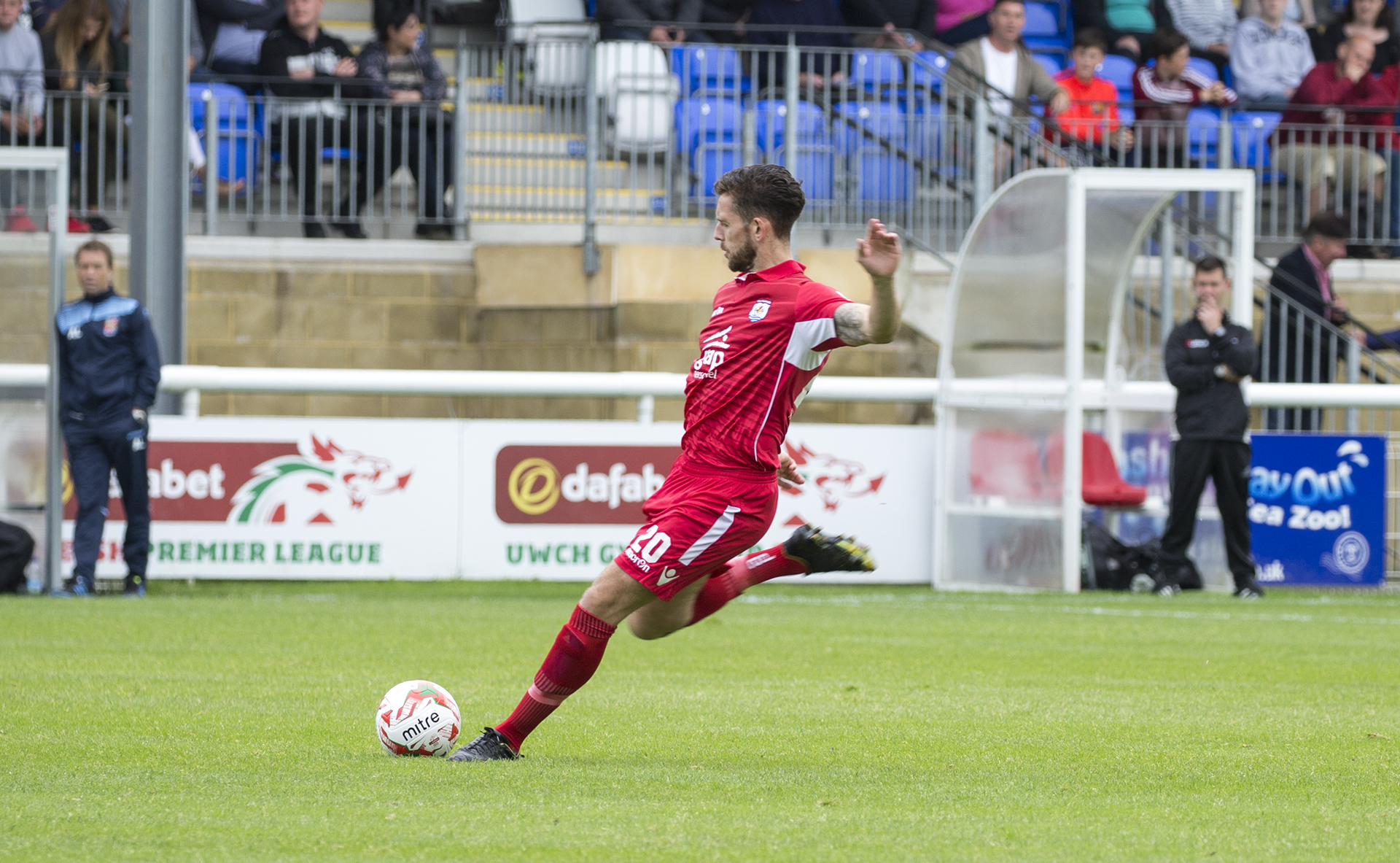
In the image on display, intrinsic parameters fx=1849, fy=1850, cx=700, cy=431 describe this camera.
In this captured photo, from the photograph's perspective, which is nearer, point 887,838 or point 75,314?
point 887,838

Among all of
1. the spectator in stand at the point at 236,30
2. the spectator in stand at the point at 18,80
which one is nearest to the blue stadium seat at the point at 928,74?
the spectator in stand at the point at 236,30

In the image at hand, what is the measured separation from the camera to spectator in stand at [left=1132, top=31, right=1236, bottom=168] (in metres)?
17.2

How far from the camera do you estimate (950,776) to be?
559 cm

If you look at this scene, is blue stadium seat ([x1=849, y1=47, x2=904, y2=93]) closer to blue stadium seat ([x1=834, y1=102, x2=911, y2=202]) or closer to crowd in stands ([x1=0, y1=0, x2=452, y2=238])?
blue stadium seat ([x1=834, y1=102, x2=911, y2=202])

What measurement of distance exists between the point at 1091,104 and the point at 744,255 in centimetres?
1230

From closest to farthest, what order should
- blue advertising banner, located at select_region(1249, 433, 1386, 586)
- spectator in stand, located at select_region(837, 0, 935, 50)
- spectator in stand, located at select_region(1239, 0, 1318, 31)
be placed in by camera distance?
blue advertising banner, located at select_region(1249, 433, 1386, 586), spectator in stand, located at select_region(837, 0, 935, 50), spectator in stand, located at select_region(1239, 0, 1318, 31)

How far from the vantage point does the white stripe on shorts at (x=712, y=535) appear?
227 inches

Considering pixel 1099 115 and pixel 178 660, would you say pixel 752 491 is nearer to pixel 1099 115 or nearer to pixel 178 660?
pixel 178 660

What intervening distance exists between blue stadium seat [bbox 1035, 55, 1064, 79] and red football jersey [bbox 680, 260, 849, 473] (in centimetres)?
1442

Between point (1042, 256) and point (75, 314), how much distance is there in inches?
269

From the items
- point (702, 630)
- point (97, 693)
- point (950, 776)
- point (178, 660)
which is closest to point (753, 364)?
point (950, 776)

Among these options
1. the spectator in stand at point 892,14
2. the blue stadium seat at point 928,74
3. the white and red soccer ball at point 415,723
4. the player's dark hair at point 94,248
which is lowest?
the white and red soccer ball at point 415,723

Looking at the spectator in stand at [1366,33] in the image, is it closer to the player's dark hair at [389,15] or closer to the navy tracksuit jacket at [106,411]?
the player's dark hair at [389,15]

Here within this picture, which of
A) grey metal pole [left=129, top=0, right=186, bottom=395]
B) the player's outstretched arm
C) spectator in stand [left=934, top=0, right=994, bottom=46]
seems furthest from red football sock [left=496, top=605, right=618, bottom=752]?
spectator in stand [left=934, top=0, right=994, bottom=46]
